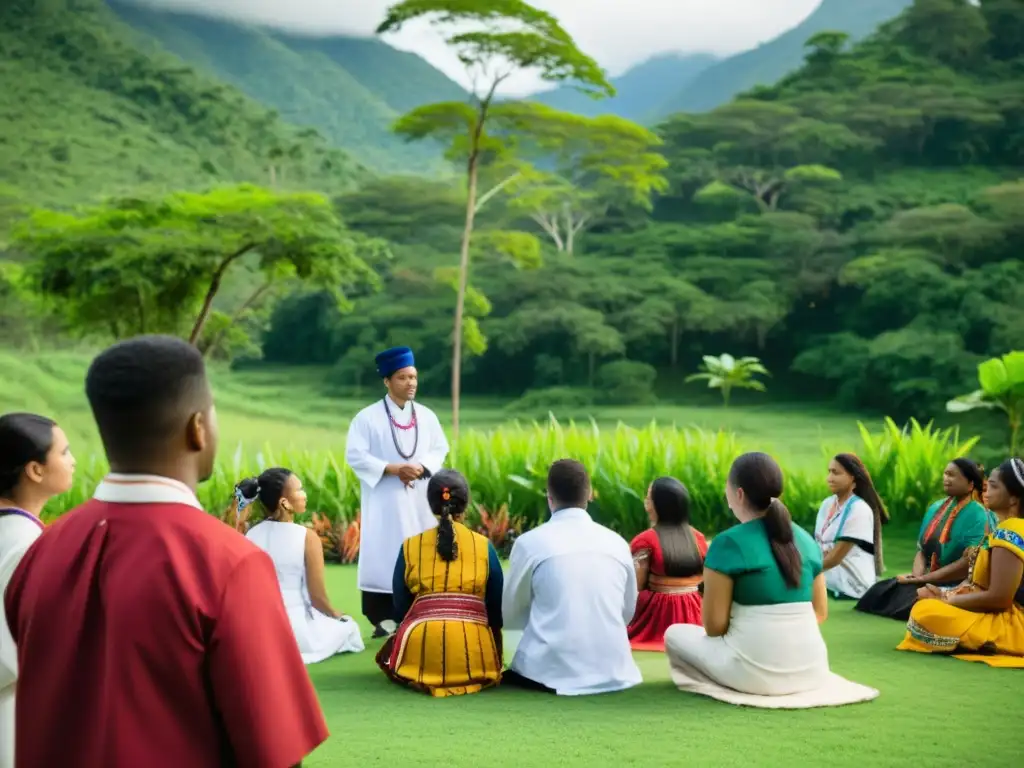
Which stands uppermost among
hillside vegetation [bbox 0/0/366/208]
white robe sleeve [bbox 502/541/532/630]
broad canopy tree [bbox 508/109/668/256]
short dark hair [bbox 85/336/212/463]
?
hillside vegetation [bbox 0/0/366/208]

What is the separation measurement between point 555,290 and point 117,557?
73.0ft

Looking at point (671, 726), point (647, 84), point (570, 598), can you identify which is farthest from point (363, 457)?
point (647, 84)

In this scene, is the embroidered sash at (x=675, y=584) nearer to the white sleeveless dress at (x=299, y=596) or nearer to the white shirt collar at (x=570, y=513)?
the white shirt collar at (x=570, y=513)

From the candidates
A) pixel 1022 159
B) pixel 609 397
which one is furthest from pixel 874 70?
pixel 609 397

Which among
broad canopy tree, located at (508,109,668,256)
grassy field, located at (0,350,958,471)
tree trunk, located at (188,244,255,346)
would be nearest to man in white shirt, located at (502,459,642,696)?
broad canopy tree, located at (508,109,668,256)

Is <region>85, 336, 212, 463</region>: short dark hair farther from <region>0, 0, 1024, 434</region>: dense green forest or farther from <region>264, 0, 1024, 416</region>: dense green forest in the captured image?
<region>264, 0, 1024, 416</region>: dense green forest

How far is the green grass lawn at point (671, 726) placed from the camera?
3256mm

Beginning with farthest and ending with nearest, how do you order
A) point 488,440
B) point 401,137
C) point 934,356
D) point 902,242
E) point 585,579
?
point 401,137 → point 902,242 → point 934,356 → point 488,440 → point 585,579

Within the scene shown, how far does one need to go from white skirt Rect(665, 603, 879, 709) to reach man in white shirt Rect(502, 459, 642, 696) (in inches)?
13.3

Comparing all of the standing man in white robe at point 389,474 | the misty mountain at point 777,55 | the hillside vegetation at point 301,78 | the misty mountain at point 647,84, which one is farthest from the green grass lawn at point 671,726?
the misty mountain at point 647,84

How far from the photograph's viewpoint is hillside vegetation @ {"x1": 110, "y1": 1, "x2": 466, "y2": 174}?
3334 centimetres

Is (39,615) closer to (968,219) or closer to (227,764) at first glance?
(227,764)

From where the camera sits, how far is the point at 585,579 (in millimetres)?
4043

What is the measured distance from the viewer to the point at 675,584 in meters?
4.79
